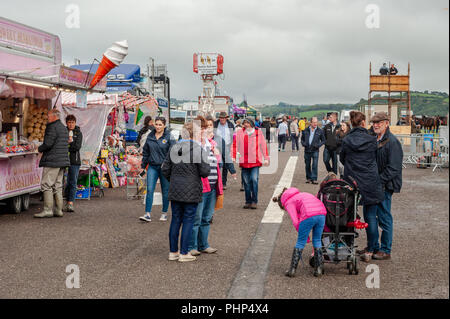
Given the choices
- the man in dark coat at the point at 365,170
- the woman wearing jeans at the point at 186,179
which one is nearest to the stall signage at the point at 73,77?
the woman wearing jeans at the point at 186,179

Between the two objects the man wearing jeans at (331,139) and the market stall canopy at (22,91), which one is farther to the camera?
the man wearing jeans at (331,139)

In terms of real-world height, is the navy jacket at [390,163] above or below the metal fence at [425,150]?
above

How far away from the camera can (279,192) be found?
1327cm

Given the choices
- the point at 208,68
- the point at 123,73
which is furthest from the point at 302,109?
the point at 123,73

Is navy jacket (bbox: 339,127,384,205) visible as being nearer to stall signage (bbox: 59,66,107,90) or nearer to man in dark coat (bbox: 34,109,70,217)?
man in dark coat (bbox: 34,109,70,217)

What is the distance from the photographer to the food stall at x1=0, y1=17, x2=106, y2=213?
10195 millimetres

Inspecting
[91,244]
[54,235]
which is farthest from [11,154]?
[91,244]

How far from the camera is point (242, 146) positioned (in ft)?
36.7

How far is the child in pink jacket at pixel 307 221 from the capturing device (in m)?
6.14

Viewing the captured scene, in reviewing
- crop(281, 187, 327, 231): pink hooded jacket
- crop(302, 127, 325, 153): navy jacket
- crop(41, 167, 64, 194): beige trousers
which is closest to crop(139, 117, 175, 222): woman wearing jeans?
crop(41, 167, 64, 194): beige trousers

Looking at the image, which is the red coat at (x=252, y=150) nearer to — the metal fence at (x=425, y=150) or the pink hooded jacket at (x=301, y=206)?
the pink hooded jacket at (x=301, y=206)

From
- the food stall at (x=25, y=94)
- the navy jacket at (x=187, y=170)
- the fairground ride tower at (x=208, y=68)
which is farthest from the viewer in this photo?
the fairground ride tower at (x=208, y=68)

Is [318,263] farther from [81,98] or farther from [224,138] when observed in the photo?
[81,98]

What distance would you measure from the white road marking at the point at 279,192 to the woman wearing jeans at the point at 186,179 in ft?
9.84
